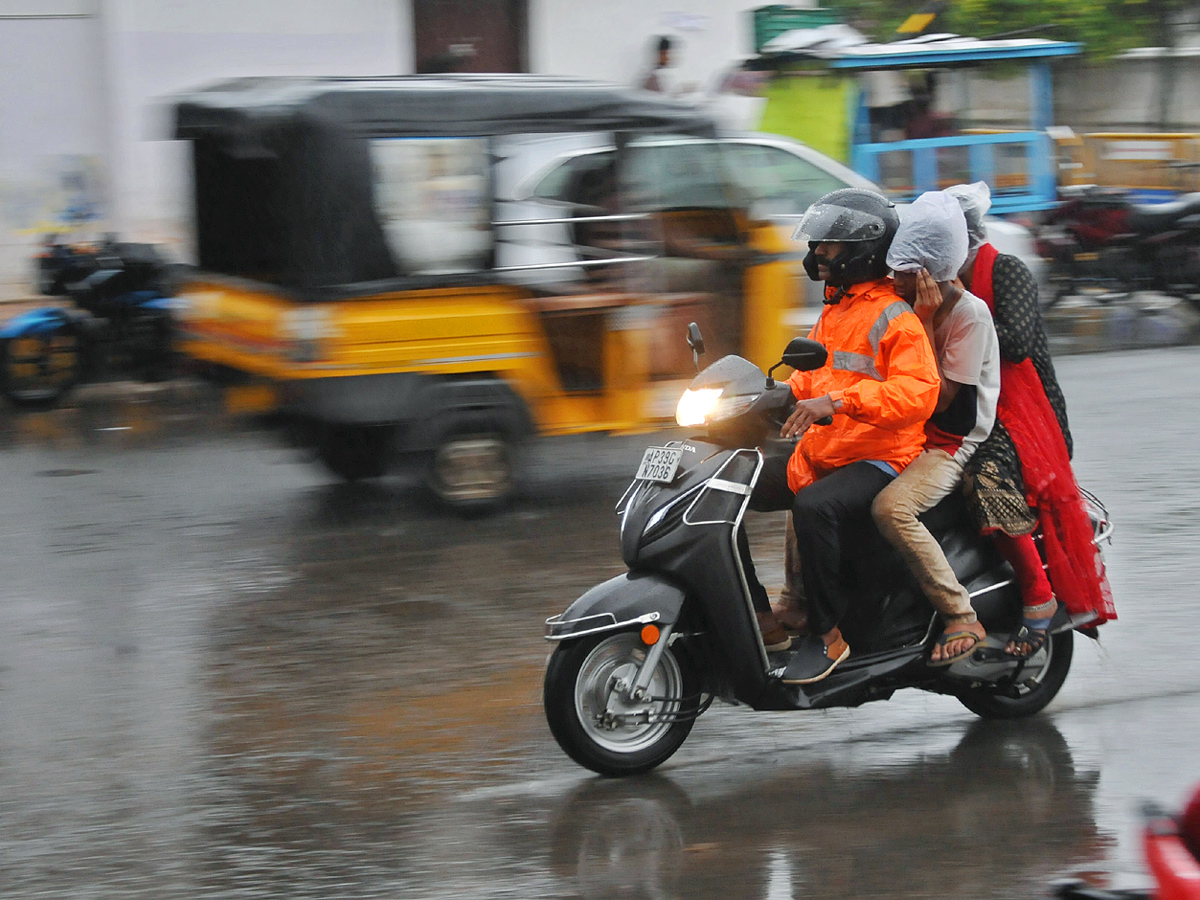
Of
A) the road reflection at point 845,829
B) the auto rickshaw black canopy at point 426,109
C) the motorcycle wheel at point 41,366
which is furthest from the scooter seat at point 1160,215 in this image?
the road reflection at point 845,829

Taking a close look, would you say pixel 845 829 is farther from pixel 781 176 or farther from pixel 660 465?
pixel 781 176

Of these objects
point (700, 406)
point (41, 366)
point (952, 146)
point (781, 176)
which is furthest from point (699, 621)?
point (952, 146)

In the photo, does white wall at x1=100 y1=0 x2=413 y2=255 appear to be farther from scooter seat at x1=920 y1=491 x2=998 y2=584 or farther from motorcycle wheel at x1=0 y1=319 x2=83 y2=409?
scooter seat at x1=920 y1=491 x2=998 y2=584

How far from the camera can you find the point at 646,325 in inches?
331

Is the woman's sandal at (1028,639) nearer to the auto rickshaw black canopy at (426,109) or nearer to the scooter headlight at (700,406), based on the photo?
the scooter headlight at (700,406)

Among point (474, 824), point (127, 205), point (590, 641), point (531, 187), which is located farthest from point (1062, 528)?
point (127, 205)

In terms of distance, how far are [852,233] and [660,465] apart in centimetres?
85

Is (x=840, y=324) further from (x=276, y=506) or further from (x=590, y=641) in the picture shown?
(x=276, y=506)

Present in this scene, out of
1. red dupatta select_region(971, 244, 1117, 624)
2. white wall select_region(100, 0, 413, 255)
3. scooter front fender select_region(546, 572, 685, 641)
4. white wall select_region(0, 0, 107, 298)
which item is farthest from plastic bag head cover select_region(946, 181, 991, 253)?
white wall select_region(0, 0, 107, 298)

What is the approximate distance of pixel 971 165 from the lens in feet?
47.1

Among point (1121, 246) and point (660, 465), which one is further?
point (1121, 246)

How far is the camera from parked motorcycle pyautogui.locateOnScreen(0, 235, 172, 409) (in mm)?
11305

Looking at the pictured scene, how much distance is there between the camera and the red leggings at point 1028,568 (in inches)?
187

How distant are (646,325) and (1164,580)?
298cm
